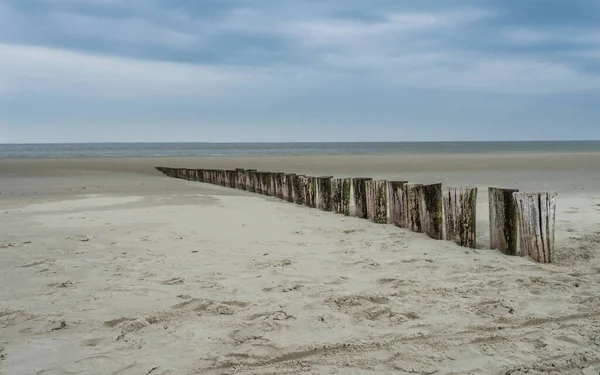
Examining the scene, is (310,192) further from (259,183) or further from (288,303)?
(288,303)

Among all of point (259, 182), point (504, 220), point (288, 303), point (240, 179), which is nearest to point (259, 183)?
point (259, 182)

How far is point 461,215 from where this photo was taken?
18.9ft

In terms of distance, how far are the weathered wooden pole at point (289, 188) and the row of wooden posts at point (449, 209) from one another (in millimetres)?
666

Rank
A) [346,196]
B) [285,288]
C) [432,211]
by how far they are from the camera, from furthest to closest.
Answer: [346,196] < [432,211] < [285,288]

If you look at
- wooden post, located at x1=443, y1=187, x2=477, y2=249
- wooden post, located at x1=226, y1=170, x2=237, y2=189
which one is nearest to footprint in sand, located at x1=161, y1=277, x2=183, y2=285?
wooden post, located at x1=443, y1=187, x2=477, y2=249

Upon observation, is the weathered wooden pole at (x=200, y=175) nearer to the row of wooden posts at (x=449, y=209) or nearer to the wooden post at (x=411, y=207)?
the row of wooden posts at (x=449, y=209)

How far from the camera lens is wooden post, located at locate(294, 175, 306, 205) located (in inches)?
397

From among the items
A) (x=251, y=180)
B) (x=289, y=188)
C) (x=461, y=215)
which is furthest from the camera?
(x=251, y=180)

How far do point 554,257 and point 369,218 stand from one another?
3.09 meters

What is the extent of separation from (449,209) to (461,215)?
0.19m

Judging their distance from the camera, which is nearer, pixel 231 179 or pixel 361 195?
pixel 361 195

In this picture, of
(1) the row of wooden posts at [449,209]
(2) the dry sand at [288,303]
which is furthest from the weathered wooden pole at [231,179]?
(2) the dry sand at [288,303]

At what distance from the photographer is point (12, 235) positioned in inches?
250

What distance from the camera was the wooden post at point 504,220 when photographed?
17.1 ft
